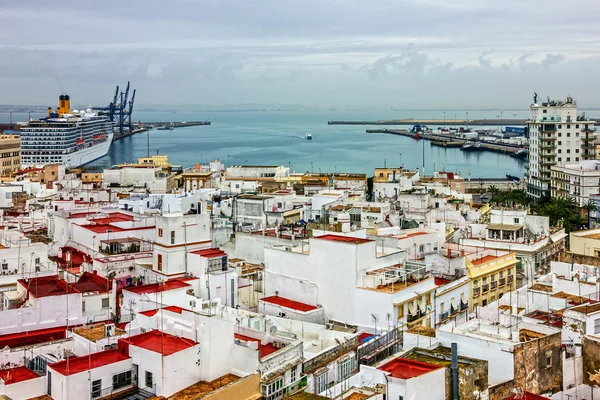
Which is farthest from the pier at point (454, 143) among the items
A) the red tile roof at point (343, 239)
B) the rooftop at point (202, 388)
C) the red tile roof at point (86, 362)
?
the red tile roof at point (86, 362)

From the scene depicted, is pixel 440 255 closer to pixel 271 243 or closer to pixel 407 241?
pixel 407 241

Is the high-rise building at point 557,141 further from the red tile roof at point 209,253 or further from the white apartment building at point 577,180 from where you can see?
the red tile roof at point 209,253

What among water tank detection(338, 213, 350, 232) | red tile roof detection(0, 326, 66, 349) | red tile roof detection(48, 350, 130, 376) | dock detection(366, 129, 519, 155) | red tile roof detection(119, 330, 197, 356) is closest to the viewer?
red tile roof detection(48, 350, 130, 376)

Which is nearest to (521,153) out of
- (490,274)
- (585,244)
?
(585,244)

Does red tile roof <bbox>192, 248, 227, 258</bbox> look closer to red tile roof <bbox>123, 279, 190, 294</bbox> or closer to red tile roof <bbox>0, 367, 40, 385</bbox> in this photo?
red tile roof <bbox>123, 279, 190, 294</bbox>

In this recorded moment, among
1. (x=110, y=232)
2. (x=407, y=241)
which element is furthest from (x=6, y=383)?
(x=407, y=241)

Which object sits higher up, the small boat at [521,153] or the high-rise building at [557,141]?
the high-rise building at [557,141]

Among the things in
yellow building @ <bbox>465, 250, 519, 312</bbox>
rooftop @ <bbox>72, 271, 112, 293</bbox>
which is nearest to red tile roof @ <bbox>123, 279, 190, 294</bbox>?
rooftop @ <bbox>72, 271, 112, 293</bbox>
